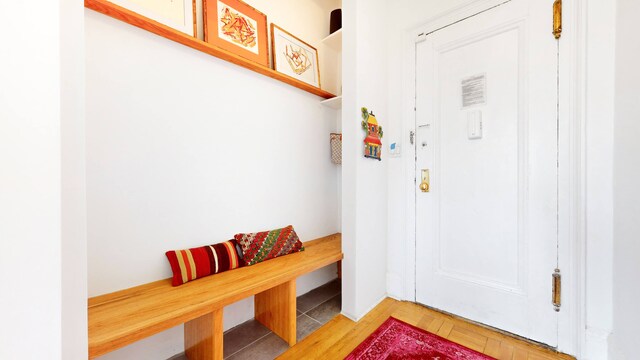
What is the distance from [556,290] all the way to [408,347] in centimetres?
93

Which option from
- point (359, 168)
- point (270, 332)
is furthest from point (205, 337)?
point (359, 168)

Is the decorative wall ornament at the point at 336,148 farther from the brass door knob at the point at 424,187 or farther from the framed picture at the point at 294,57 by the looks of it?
the brass door knob at the point at 424,187

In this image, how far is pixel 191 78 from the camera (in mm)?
1446

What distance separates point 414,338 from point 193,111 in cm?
200

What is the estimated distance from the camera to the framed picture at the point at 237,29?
4.97 ft

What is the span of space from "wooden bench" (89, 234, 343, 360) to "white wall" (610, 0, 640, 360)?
1.50m

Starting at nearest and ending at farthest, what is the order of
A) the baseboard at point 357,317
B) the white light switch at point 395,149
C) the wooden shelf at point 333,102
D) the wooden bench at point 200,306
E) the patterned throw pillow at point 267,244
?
1. the wooden bench at point 200,306
2. the patterned throw pillow at point 267,244
3. the baseboard at point 357,317
4. the white light switch at point 395,149
5. the wooden shelf at point 333,102

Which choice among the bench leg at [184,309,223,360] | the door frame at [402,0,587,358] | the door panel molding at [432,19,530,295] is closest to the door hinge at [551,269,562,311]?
the door frame at [402,0,587,358]

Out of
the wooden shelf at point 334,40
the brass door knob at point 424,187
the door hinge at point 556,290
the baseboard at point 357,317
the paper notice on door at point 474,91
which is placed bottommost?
the baseboard at point 357,317

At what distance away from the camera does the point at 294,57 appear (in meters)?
2.04

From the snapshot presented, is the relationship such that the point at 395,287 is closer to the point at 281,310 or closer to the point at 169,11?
the point at 281,310

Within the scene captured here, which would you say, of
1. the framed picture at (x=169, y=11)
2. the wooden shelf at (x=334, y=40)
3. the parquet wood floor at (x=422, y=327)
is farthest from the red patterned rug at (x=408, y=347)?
the wooden shelf at (x=334, y=40)

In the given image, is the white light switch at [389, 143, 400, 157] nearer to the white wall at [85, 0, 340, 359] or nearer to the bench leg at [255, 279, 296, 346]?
the white wall at [85, 0, 340, 359]

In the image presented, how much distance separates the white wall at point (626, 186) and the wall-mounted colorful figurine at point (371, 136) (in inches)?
49.3
